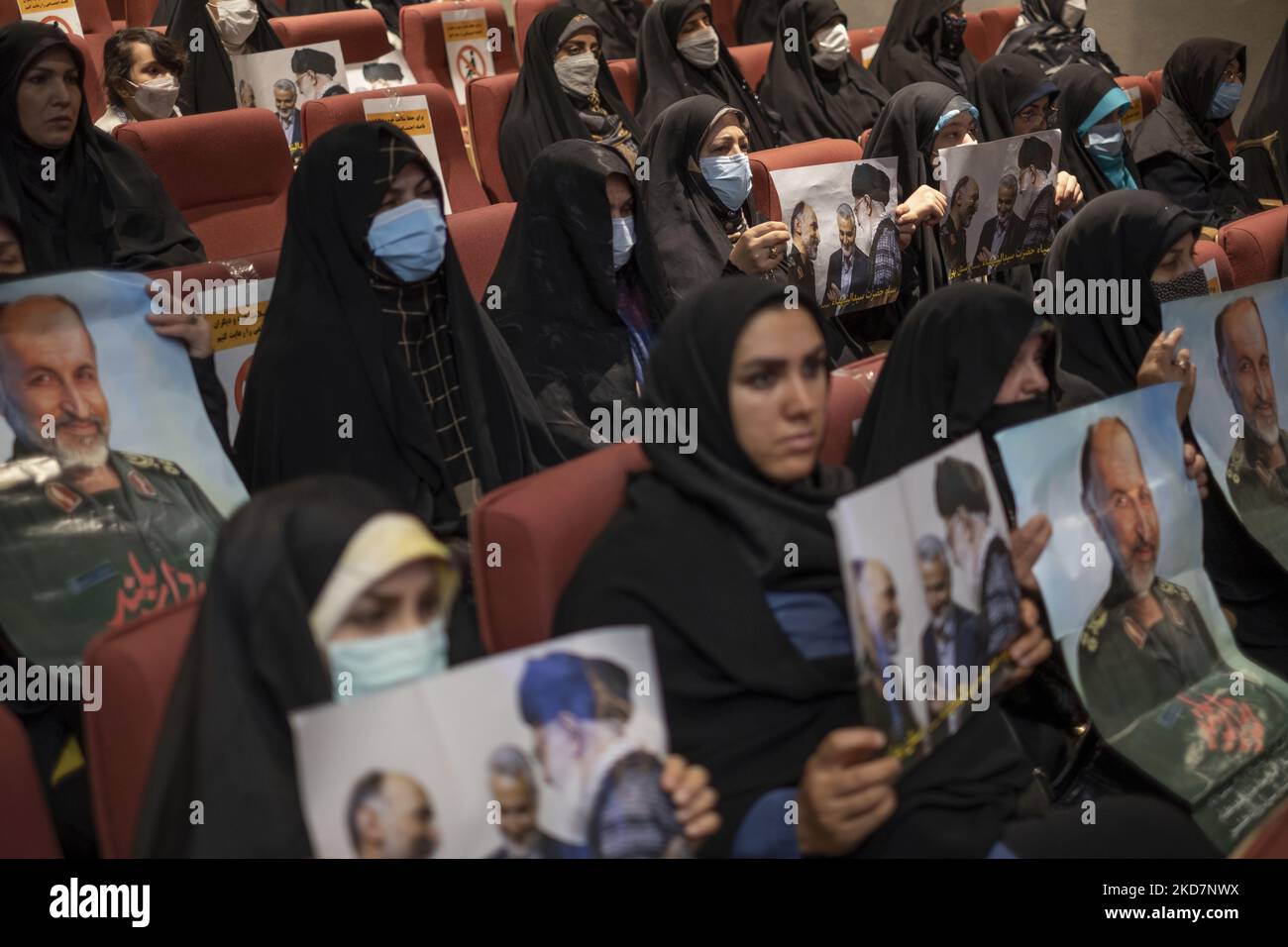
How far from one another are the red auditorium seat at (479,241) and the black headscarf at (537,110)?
52.5 inches

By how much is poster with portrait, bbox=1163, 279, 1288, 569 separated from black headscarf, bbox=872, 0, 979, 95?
4.64 metres

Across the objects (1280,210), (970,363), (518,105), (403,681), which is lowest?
(403,681)

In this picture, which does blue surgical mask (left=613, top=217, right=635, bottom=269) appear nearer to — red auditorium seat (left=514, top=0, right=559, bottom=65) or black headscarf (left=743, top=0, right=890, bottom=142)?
black headscarf (left=743, top=0, right=890, bottom=142)

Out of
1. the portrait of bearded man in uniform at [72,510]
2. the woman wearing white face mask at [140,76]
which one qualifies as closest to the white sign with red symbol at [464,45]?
the woman wearing white face mask at [140,76]

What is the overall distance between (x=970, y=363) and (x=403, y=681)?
1.26 meters

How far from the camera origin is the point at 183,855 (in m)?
1.24

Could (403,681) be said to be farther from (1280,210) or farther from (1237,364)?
(1280,210)

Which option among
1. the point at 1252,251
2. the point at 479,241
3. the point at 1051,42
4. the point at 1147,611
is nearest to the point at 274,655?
the point at 1147,611

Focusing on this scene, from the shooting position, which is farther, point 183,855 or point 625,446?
point 625,446

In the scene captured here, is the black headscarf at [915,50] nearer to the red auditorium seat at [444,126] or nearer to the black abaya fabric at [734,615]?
the red auditorium seat at [444,126]

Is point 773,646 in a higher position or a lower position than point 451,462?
lower

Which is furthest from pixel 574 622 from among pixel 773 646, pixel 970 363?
pixel 970 363

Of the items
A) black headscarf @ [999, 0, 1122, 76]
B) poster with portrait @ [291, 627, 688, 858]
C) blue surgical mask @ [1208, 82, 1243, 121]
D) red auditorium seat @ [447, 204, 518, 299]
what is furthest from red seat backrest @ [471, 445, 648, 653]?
black headscarf @ [999, 0, 1122, 76]

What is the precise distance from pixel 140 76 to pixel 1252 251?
11.7 ft
